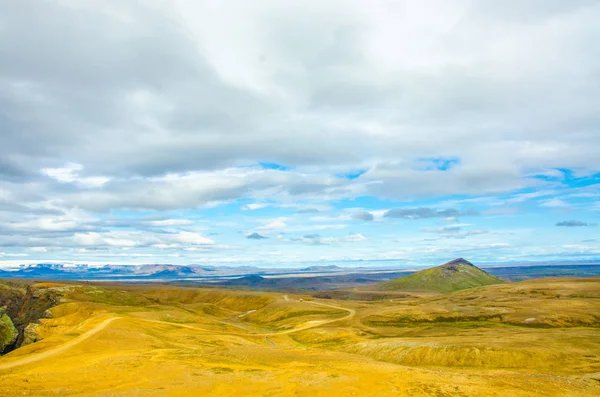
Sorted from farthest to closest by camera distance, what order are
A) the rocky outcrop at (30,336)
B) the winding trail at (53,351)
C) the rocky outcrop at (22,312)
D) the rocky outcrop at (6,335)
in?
1. the rocky outcrop at (30,336)
2. the rocky outcrop at (22,312)
3. the rocky outcrop at (6,335)
4. the winding trail at (53,351)

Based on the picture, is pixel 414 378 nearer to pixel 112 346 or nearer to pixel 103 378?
pixel 103 378

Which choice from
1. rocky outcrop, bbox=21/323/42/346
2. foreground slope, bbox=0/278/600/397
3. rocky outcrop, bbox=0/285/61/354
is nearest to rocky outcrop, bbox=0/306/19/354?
rocky outcrop, bbox=0/285/61/354

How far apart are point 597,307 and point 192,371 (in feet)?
503

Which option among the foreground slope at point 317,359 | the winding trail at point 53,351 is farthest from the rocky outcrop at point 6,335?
the winding trail at point 53,351

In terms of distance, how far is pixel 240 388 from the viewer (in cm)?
4303

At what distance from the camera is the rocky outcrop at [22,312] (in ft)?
337

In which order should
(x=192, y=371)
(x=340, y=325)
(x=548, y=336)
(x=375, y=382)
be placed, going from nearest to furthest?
(x=375, y=382), (x=192, y=371), (x=548, y=336), (x=340, y=325)

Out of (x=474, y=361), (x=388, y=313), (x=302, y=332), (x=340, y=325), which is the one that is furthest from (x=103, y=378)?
(x=388, y=313)

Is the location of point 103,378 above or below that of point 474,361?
above

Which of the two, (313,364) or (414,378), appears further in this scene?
(313,364)

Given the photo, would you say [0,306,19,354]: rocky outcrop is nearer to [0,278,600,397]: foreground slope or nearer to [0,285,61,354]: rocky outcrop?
[0,285,61,354]: rocky outcrop

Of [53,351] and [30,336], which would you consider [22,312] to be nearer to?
[30,336]

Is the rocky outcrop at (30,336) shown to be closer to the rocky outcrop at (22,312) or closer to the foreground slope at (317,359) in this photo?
the rocky outcrop at (22,312)

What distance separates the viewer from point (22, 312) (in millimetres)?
173000
